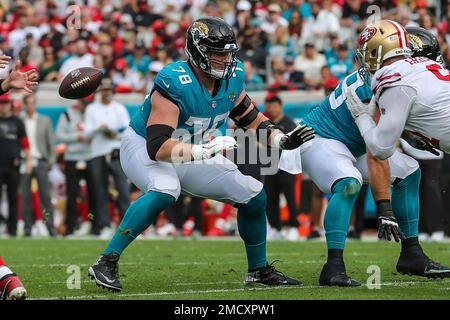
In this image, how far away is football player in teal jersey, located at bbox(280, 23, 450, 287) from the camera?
600cm

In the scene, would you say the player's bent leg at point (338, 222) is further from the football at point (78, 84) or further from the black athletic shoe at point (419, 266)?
the football at point (78, 84)

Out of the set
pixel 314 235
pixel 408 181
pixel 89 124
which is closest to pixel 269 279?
pixel 408 181

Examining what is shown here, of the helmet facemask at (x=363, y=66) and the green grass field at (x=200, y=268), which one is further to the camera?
the helmet facemask at (x=363, y=66)

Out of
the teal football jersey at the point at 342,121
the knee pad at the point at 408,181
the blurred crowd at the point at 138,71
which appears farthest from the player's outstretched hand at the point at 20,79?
the blurred crowd at the point at 138,71

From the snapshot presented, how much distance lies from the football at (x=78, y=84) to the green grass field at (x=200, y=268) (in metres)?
1.22

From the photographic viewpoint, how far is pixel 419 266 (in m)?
6.45

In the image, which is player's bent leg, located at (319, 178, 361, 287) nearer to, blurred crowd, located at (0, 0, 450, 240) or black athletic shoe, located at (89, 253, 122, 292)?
black athletic shoe, located at (89, 253, 122, 292)

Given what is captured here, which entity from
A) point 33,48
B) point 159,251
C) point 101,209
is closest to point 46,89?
point 33,48

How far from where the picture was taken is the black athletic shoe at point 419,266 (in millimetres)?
6379

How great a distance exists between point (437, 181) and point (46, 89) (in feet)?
20.0

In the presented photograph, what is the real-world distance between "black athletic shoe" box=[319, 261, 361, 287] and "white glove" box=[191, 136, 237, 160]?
3.54 feet

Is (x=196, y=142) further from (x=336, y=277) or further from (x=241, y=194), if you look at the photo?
(x=336, y=277)

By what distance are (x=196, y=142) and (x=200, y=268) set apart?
158 centimetres

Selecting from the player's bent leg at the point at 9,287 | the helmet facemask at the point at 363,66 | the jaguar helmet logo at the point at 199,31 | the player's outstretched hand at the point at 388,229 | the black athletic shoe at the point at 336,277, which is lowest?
the black athletic shoe at the point at 336,277
